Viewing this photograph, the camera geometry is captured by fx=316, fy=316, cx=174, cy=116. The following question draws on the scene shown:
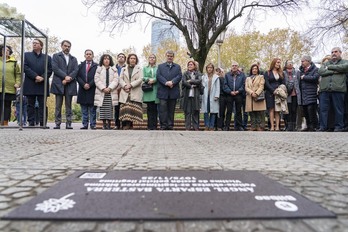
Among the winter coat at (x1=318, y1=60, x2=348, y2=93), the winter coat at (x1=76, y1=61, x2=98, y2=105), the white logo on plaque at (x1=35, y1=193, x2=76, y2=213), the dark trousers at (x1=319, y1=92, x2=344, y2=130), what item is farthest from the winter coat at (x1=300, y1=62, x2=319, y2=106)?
the white logo on plaque at (x1=35, y1=193, x2=76, y2=213)

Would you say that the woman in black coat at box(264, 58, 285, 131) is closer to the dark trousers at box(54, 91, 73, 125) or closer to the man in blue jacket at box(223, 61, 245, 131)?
the man in blue jacket at box(223, 61, 245, 131)

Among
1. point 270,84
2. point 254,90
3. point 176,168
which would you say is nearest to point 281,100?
point 270,84

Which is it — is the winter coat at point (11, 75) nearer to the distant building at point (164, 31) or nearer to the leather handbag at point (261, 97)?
the leather handbag at point (261, 97)

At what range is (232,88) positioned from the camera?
7.91 m

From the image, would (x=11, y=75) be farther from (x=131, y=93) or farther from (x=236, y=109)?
(x=236, y=109)

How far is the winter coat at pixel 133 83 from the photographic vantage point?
7.00m

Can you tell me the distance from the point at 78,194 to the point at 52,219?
0.77 feet

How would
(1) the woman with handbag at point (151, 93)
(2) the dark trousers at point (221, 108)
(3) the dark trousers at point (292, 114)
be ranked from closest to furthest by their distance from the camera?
1. (1) the woman with handbag at point (151, 93)
2. (3) the dark trousers at point (292, 114)
3. (2) the dark trousers at point (221, 108)

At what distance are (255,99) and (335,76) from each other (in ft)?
5.86

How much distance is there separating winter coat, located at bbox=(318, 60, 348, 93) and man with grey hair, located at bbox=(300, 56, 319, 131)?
1.53ft

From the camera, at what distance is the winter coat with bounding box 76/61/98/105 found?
7027 millimetres

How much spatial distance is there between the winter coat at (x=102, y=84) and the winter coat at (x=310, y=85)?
174 inches

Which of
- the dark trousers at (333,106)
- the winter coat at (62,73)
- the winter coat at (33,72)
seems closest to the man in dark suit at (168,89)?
the winter coat at (62,73)

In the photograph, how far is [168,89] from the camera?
7191mm
